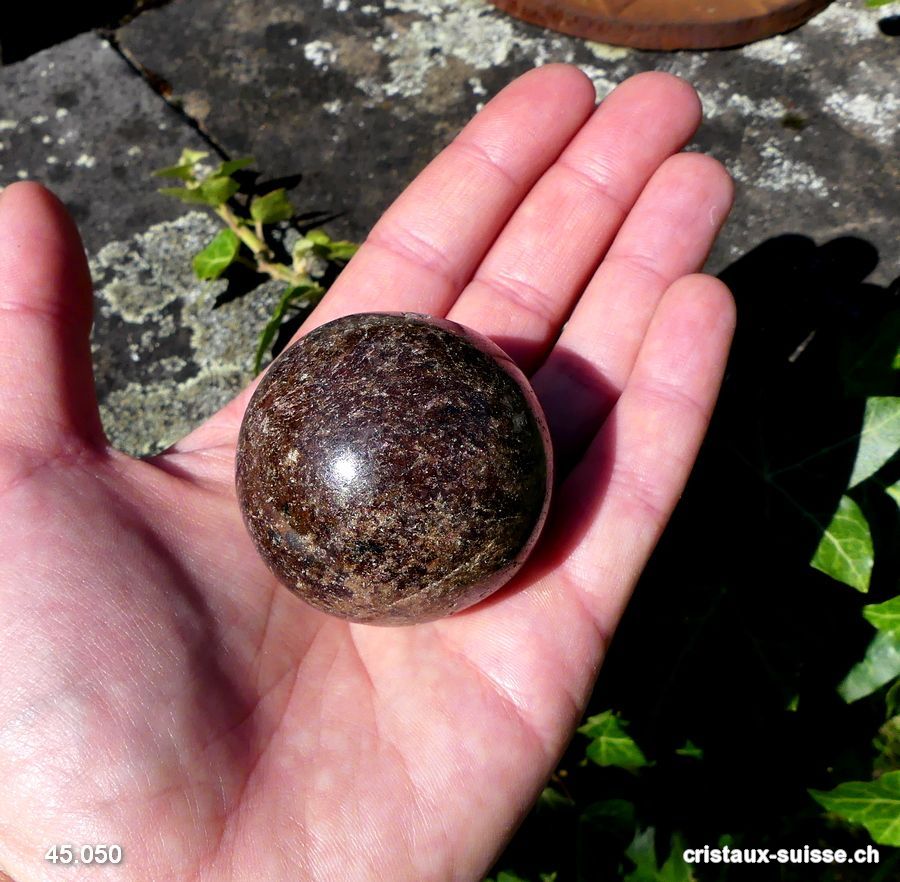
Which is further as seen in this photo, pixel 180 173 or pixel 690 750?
pixel 180 173

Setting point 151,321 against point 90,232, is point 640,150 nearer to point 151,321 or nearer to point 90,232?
point 151,321

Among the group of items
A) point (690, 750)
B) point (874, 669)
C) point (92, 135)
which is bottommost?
point (690, 750)

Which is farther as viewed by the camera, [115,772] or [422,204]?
[422,204]

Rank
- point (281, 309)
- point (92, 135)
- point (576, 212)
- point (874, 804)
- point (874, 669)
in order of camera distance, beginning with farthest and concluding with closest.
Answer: point (92, 135), point (576, 212), point (281, 309), point (874, 669), point (874, 804)

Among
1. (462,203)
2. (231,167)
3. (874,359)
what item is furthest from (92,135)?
→ (874,359)

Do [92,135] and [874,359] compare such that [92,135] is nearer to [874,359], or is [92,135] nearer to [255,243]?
[255,243]

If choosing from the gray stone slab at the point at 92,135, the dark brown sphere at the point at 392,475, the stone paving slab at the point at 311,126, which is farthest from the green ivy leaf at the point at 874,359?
the gray stone slab at the point at 92,135

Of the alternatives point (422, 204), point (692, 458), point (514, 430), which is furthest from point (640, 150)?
point (514, 430)

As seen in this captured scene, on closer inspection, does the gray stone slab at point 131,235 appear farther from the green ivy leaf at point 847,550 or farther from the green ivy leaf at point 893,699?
the green ivy leaf at point 893,699
